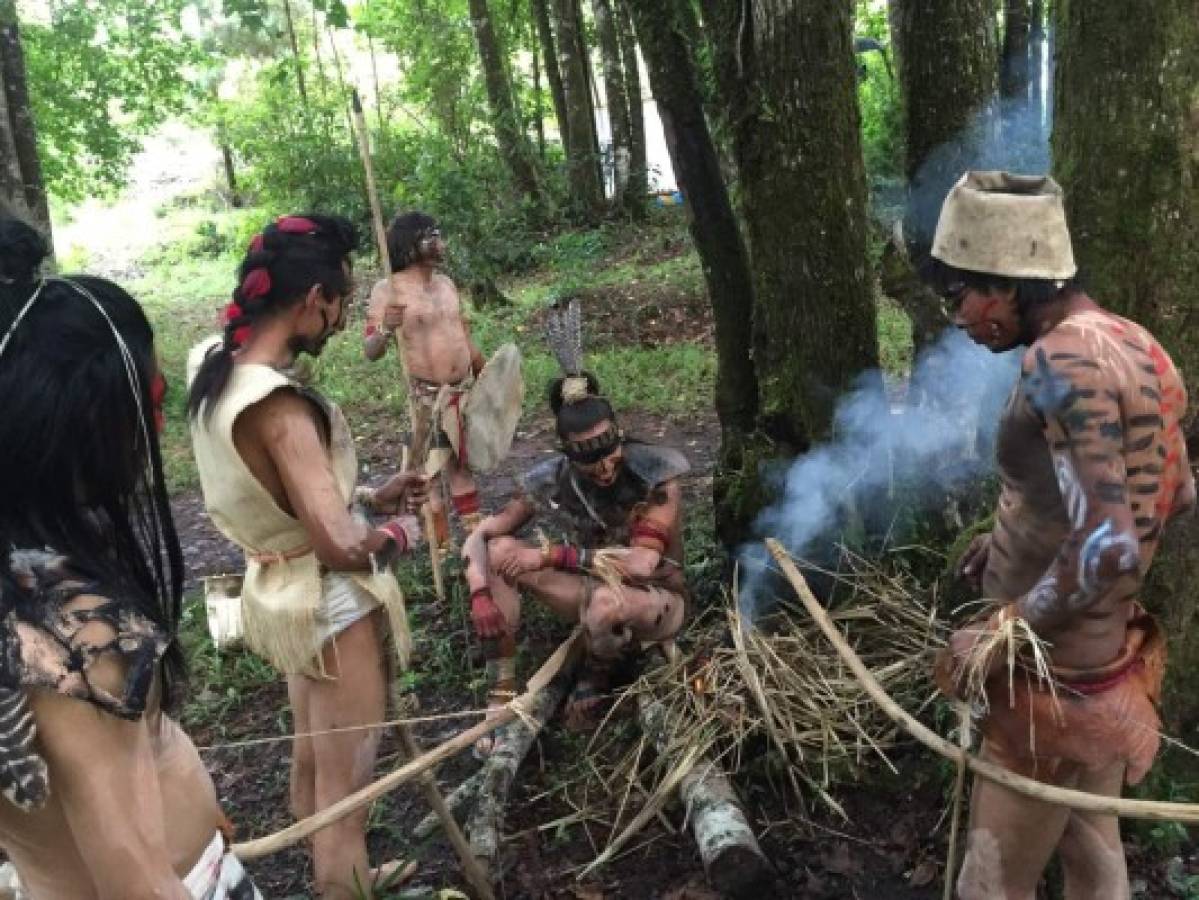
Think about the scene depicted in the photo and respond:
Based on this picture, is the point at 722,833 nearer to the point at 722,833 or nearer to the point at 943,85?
the point at 722,833

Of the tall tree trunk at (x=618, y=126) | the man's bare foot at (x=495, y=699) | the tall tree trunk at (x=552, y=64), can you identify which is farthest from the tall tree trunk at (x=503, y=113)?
the man's bare foot at (x=495, y=699)

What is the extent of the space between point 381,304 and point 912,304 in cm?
319

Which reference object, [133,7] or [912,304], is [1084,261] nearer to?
[912,304]

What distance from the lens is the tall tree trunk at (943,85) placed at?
4.91 m

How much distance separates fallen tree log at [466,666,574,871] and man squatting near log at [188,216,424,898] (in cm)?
47

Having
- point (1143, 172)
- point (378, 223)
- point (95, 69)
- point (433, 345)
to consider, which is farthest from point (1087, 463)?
point (95, 69)

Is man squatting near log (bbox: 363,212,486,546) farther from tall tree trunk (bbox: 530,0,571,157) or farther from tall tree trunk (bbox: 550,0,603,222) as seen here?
tall tree trunk (bbox: 530,0,571,157)

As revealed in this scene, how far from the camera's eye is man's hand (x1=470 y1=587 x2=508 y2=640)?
4.62 m

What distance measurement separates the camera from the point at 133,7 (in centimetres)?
1427

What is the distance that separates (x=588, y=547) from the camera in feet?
15.9

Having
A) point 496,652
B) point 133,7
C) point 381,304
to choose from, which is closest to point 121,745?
point 496,652

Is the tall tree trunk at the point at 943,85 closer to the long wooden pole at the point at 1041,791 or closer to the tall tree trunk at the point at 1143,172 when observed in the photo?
the tall tree trunk at the point at 1143,172

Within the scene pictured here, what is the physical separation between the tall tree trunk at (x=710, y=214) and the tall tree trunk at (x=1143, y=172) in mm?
2271

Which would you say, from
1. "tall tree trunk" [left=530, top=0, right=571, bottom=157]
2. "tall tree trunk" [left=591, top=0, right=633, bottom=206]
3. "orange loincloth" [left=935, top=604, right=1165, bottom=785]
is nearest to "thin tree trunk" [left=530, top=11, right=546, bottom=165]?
"tall tree trunk" [left=530, top=0, right=571, bottom=157]
